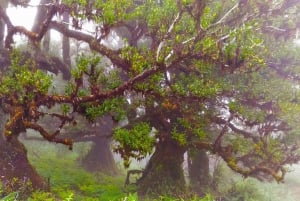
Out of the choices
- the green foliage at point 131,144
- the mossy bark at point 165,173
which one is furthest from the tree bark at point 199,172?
the green foliage at point 131,144

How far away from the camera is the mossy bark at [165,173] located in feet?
52.6

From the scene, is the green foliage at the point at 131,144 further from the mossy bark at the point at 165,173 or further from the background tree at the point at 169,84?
the mossy bark at the point at 165,173

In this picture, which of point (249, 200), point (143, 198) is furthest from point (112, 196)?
point (249, 200)

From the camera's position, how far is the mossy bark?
1603 cm

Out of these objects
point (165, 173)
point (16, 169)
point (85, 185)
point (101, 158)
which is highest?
point (101, 158)

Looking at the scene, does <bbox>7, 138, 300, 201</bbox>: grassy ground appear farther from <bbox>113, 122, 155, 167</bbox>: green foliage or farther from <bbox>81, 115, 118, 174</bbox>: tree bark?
<bbox>113, 122, 155, 167</bbox>: green foliage

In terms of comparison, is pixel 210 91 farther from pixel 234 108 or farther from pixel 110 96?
pixel 110 96

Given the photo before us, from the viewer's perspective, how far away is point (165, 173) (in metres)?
16.5

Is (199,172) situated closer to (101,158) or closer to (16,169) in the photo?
(101,158)

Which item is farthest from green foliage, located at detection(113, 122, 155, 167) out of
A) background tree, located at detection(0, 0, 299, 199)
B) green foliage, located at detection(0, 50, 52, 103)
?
green foliage, located at detection(0, 50, 52, 103)

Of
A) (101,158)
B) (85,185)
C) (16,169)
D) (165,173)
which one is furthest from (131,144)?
(101,158)

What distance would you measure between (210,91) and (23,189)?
664 cm

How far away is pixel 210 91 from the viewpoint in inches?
460

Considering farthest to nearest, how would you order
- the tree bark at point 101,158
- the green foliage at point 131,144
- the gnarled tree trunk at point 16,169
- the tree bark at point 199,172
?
the tree bark at point 101,158 < the tree bark at point 199,172 < the gnarled tree trunk at point 16,169 < the green foliage at point 131,144
